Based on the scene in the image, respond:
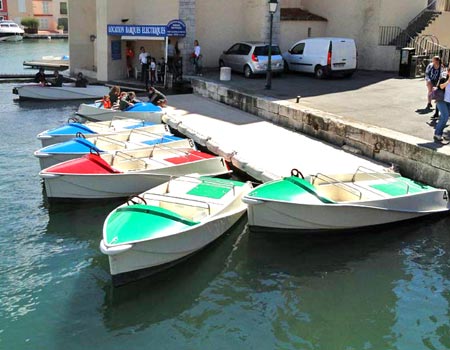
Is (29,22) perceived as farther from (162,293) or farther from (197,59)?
(162,293)

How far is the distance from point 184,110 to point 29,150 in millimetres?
5636

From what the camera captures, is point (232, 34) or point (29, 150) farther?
point (232, 34)

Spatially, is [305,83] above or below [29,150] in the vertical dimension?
above

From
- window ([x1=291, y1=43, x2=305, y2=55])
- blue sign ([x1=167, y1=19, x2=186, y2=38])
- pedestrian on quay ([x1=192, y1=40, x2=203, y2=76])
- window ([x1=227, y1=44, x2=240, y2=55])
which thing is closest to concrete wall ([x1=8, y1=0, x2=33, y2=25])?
blue sign ([x1=167, y1=19, x2=186, y2=38])

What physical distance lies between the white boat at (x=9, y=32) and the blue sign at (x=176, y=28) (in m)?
51.1

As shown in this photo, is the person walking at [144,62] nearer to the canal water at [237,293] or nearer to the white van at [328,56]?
the white van at [328,56]

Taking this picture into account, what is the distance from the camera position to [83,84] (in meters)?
23.1

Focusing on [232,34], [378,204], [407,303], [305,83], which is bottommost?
[407,303]

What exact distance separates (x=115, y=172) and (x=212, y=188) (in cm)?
220

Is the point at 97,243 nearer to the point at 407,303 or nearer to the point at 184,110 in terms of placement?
the point at 407,303

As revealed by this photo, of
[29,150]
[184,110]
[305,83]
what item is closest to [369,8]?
[305,83]

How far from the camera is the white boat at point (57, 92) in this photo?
73.4 ft

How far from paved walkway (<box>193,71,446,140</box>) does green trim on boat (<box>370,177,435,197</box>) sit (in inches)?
74.9

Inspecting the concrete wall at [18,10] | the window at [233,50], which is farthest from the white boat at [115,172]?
the concrete wall at [18,10]
